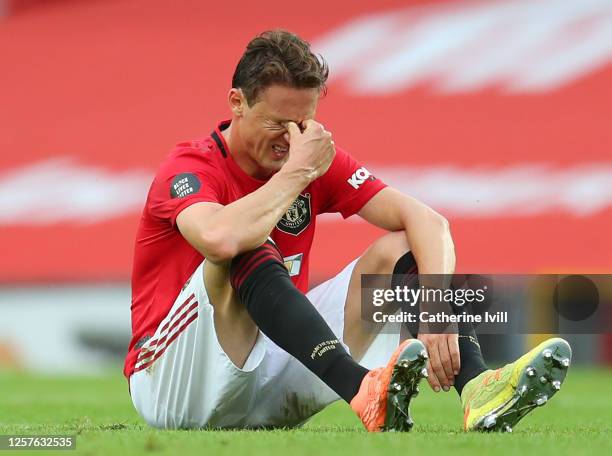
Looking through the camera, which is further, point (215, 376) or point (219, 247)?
point (215, 376)

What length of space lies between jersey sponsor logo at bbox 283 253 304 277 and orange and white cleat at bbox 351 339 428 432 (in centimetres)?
79

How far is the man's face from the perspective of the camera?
11.5ft

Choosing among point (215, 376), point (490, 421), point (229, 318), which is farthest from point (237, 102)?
point (490, 421)

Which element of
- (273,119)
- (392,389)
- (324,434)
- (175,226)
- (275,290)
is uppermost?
(273,119)


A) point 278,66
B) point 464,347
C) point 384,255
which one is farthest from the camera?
point 278,66

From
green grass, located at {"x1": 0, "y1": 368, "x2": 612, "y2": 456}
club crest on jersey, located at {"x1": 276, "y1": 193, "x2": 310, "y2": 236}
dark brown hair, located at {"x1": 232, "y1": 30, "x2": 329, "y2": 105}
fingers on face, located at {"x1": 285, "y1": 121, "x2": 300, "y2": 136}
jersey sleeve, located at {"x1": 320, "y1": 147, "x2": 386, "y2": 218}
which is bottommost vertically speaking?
green grass, located at {"x1": 0, "y1": 368, "x2": 612, "y2": 456}

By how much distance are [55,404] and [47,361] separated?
4.49 m

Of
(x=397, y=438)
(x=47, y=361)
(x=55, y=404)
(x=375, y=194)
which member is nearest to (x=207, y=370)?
(x=397, y=438)

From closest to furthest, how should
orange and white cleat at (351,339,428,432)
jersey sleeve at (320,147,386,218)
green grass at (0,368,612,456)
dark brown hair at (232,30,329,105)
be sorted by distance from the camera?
green grass at (0,368,612,456) < orange and white cleat at (351,339,428,432) < dark brown hair at (232,30,329,105) < jersey sleeve at (320,147,386,218)

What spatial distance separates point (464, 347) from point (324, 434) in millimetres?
547

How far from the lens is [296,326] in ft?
9.89

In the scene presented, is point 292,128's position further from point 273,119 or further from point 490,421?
point 490,421

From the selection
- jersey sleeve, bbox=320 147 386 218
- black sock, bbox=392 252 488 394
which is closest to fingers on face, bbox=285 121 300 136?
jersey sleeve, bbox=320 147 386 218

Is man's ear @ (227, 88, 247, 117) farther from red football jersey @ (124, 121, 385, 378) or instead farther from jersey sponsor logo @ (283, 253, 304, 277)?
jersey sponsor logo @ (283, 253, 304, 277)
